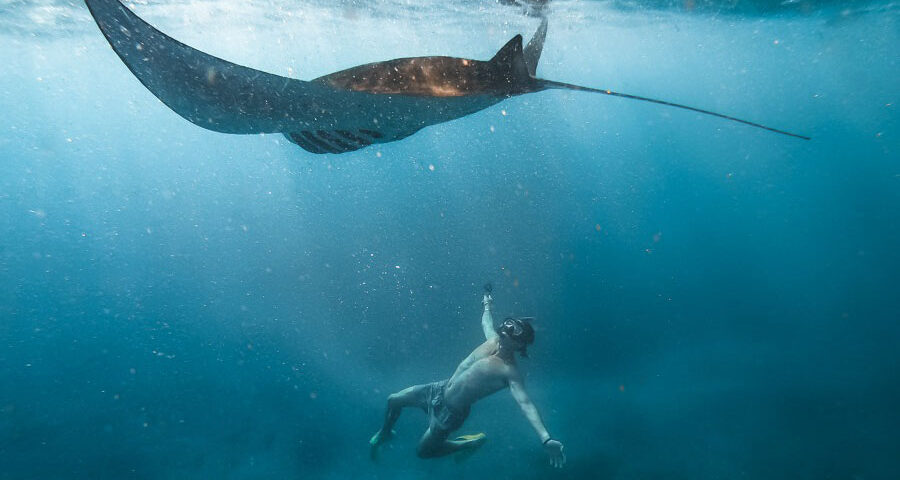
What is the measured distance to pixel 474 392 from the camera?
604cm

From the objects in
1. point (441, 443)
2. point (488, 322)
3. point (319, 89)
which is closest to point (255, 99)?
point (319, 89)

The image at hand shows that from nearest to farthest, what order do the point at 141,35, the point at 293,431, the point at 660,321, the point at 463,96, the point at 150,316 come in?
the point at 141,35, the point at 463,96, the point at 293,431, the point at 660,321, the point at 150,316

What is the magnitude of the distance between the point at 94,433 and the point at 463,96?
1607 cm

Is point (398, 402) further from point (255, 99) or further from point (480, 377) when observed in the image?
point (255, 99)

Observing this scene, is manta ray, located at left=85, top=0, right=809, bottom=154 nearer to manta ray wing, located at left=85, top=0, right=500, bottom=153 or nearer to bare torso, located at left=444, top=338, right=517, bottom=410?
manta ray wing, located at left=85, top=0, right=500, bottom=153

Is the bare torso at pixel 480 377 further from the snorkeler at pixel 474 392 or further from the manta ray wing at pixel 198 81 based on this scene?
the manta ray wing at pixel 198 81

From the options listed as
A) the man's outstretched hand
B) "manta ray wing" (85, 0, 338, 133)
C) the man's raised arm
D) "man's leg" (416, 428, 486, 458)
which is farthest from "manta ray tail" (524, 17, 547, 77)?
"man's leg" (416, 428, 486, 458)

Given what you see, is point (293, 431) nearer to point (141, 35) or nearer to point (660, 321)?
point (141, 35)

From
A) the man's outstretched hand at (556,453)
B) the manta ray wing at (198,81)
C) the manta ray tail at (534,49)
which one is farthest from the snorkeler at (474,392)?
the manta ray wing at (198,81)

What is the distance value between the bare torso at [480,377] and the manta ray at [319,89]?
3.62 meters

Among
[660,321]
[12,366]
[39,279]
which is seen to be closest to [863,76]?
[660,321]

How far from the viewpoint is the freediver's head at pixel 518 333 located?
5523 mm

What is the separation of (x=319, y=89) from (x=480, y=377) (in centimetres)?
460

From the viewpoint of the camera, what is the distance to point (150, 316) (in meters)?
38.1
